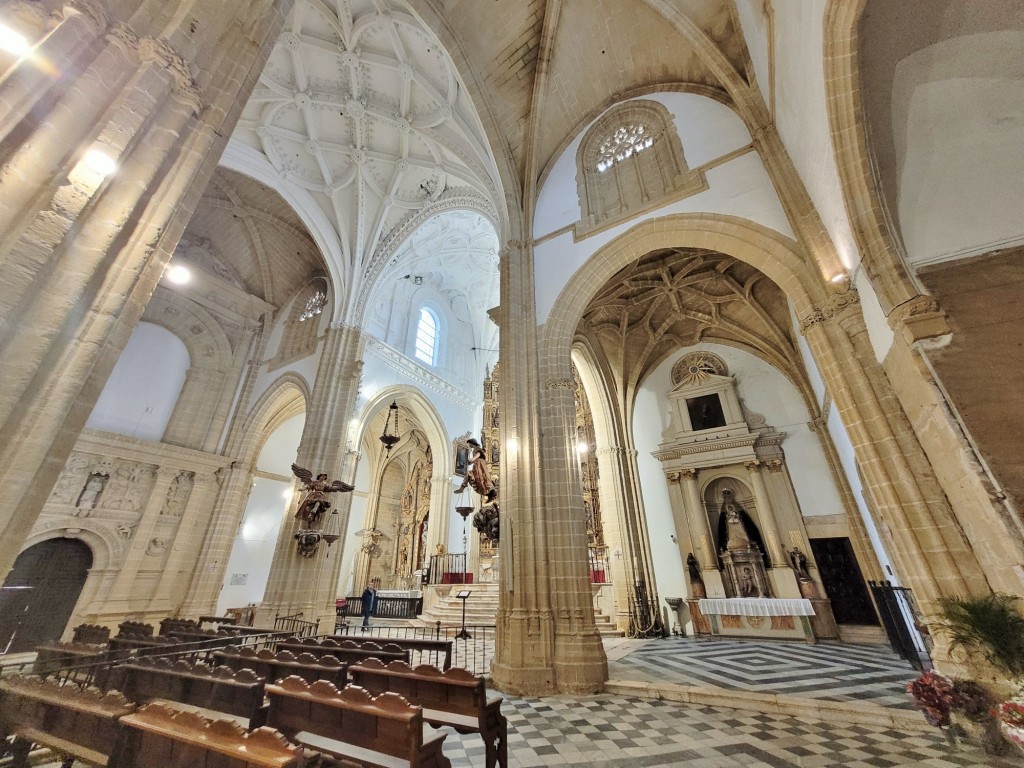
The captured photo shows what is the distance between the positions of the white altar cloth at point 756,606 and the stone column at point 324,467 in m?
9.17

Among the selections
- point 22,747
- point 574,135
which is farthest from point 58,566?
point 574,135

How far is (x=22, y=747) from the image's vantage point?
2607 mm

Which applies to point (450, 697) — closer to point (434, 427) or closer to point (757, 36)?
point (757, 36)

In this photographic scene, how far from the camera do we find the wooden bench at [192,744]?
150 cm

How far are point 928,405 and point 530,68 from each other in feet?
32.3

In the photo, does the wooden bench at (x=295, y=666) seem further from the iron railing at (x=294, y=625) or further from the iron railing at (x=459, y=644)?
the iron railing at (x=294, y=625)

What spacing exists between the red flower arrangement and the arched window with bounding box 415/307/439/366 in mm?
14903

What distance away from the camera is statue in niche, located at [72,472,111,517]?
31.7 feet

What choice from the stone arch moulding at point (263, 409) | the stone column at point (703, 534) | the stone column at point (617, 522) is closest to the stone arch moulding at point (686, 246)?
the stone column at point (617, 522)

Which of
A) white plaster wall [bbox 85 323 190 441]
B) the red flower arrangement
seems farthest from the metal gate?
white plaster wall [bbox 85 323 190 441]

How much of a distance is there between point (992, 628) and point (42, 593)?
53.6 ft

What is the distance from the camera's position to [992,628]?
3.04 metres

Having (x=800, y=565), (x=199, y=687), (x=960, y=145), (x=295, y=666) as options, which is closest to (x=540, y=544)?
(x=295, y=666)

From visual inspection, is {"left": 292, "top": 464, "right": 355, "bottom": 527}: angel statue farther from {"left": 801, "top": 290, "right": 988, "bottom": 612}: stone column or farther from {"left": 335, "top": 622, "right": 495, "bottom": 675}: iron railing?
{"left": 801, "top": 290, "right": 988, "bottom": 612}: stone column
